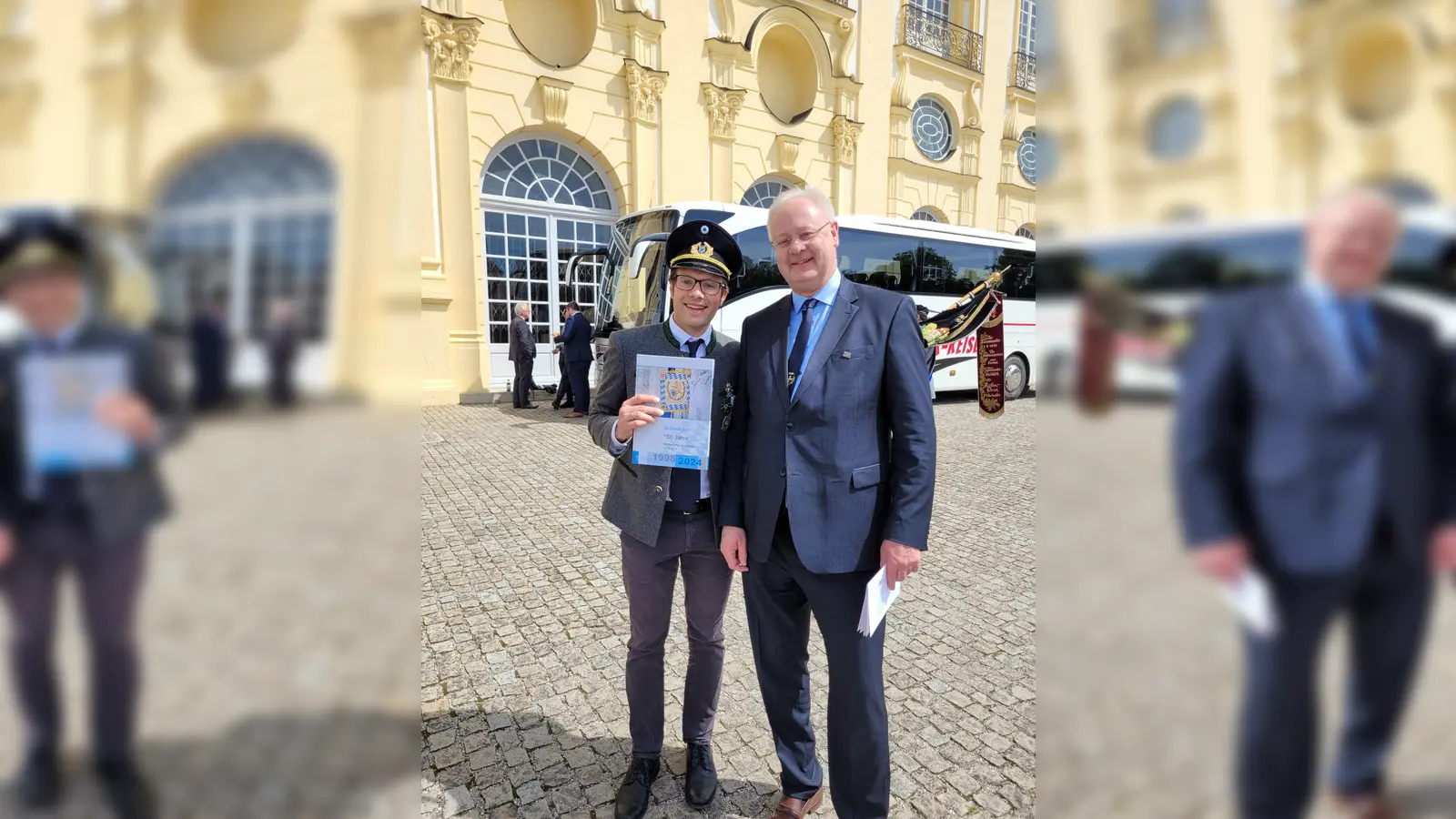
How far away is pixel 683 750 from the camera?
2.68m

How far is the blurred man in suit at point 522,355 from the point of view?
38.3 feet

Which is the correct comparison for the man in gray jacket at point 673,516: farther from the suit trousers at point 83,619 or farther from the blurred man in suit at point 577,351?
the blurred man in suit at point 577,351

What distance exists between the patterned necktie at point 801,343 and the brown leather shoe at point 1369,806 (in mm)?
1432

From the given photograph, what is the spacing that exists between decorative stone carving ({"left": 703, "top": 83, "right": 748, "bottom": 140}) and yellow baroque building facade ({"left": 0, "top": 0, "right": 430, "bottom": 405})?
1568 centimetres

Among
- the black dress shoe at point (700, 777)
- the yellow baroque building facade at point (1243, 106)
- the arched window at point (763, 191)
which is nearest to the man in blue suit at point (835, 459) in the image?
the black dress shoe at point (700, 777)

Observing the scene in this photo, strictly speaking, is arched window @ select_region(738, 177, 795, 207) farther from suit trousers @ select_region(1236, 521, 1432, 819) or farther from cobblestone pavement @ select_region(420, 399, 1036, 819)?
suit trousers @ select_region(1236, 521, 1432, 819)

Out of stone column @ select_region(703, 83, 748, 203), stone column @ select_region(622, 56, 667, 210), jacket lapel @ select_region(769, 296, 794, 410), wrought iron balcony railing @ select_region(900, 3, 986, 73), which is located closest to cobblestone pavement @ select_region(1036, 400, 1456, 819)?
jacket lapel @ select_region(769, 296, 794, 410)

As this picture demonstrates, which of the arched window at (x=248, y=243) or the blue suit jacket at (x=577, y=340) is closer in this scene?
the arched window at (x=248, y=243)

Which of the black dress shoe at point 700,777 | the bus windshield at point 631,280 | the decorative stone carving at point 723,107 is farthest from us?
the decorative stone carving at point 723,107

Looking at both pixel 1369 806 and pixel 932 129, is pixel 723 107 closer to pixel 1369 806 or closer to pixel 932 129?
pixel 932 129

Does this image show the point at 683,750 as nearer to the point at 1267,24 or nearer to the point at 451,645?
the point at 451,645

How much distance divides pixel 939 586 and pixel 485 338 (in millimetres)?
10674

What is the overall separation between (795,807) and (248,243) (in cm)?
227

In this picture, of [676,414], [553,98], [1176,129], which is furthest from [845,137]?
[1176,129]
